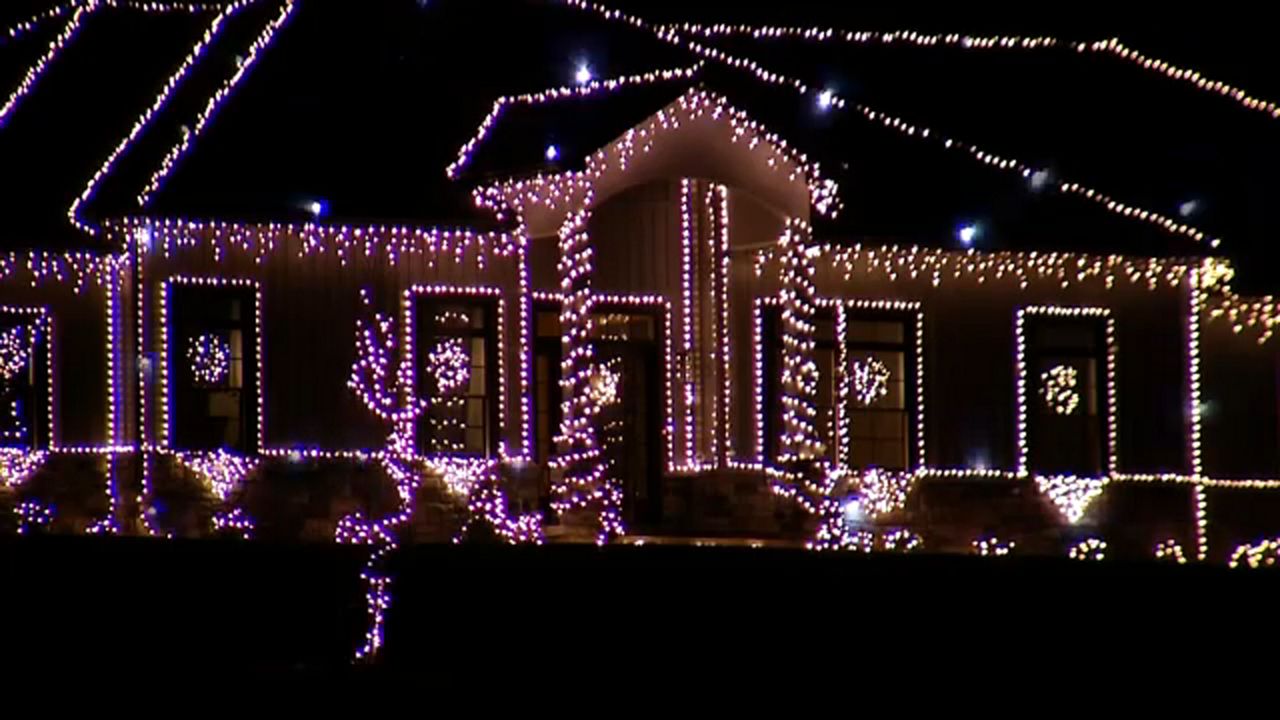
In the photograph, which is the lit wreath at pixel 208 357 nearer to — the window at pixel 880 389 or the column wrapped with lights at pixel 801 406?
the column wrapped with lights at pixel 801 406

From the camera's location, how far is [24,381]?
1748 cm

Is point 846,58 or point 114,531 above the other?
point 846,58

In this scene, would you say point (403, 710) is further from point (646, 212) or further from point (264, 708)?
point (646, 212)

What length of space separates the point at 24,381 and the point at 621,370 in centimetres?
593

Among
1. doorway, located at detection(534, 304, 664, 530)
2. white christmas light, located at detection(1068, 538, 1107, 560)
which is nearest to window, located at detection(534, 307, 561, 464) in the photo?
doorway, located at detection(534, 304, 664, 530)

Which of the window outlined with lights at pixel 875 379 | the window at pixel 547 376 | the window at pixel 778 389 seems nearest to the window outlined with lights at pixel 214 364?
the window at pixel 547 376

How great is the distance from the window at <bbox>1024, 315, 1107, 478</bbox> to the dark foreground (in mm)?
5634

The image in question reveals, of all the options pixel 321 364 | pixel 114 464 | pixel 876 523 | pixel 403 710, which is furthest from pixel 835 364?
pixel 403 710

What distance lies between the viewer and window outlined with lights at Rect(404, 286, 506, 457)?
58.3ft

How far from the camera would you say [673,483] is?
18406 mm

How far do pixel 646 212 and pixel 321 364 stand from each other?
3.74 metres

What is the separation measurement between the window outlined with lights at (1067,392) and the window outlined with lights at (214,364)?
828 cm

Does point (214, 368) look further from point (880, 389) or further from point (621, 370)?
point (880, 389)

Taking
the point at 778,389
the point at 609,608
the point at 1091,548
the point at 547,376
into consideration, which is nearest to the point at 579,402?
the point at 547,376
